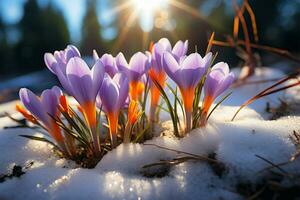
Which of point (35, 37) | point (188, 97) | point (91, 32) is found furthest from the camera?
point (91, 32)

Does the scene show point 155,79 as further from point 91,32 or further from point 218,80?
point 91,32

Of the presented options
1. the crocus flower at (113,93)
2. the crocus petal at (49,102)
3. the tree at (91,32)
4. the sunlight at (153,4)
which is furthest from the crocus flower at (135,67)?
the tree at (91,32)

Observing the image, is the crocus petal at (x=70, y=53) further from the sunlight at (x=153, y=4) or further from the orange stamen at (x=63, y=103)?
the sunlight at (x=153, y=4)

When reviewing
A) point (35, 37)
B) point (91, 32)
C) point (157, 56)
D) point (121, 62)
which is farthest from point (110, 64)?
point (91, 32)

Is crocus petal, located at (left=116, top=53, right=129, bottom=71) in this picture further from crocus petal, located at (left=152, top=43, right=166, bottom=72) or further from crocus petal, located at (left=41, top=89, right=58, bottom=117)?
crocus petal, located at (left=41, top=89, right=58, bottom=117)

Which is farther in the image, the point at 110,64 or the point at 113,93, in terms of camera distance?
the point at 110,64

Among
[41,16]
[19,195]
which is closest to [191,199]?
[19,195]

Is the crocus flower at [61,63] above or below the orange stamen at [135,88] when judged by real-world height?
above
